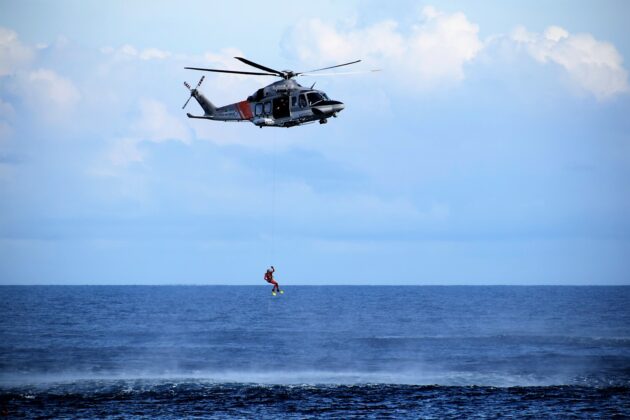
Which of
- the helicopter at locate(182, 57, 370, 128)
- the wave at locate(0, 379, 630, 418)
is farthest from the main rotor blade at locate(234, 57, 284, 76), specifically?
the wave at locate(0, 379, 630, 418)

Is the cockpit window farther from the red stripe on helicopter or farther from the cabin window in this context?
the red stripe on helicopter

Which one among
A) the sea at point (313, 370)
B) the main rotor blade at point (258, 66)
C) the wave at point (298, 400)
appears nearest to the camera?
the main rotor blade at point (258, 66)

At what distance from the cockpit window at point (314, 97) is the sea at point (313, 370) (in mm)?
20141

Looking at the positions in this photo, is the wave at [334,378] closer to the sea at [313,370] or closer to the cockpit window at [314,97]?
the sea at [313,370]

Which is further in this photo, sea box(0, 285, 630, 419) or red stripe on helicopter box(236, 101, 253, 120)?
sea box(0, 285, 630, 419)

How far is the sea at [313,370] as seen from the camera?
175 ft

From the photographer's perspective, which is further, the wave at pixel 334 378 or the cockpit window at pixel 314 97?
the wave at pixel 334 378

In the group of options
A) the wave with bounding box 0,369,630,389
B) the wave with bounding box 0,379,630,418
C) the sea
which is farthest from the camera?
the wave with bounding box 0,369,630,389

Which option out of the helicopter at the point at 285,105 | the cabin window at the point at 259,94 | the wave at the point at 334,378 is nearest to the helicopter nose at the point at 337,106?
the helicopter at the point at 285,105

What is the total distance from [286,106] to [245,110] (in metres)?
3.96

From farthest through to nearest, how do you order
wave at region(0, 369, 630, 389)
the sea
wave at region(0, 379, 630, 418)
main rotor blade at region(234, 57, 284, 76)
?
wave at region(0, 369, 630, 389), the sea, wave at region(0, 379, 630, 418), main rotor blade at region(234, 57, 284, 76)

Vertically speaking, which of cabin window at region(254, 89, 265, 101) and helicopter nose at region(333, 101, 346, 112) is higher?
cabin window at region(254, 89, 265, 101)

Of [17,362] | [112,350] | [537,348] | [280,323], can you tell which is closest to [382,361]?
[537,348]

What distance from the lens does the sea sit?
5322cm
